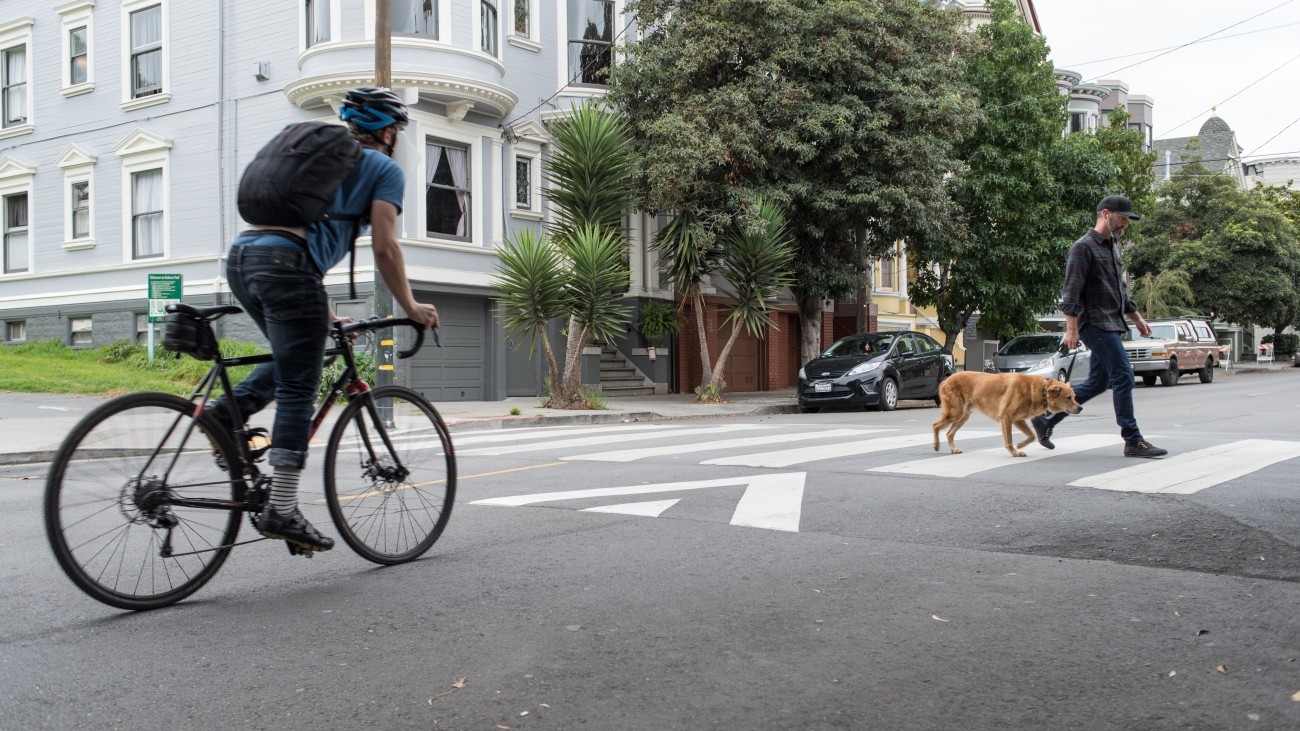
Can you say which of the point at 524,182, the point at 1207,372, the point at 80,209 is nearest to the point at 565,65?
the point at 524,182

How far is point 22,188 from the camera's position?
25.9m

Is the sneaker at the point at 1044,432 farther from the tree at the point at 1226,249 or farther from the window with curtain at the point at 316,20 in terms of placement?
the tree at the point at 1226,249

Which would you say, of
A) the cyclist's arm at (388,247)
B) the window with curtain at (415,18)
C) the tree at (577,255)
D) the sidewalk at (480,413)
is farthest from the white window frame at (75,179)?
the cyclist's arm at (388,247)

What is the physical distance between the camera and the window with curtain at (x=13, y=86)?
26.1 metres

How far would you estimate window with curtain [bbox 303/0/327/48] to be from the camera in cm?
2042

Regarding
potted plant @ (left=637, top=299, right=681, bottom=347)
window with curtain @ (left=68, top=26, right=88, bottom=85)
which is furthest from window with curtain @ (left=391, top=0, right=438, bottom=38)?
window with curtain @ (left=68, top=26, right=88, bottom=85)

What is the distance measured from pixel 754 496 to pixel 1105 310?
351 cm

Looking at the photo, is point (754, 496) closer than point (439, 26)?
Yes

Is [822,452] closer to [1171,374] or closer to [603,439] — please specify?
[603,439]

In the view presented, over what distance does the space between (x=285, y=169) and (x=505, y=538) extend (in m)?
2.19

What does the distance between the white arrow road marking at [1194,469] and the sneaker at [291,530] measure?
4745 millimetres

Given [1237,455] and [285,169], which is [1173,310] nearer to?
[1237,455]

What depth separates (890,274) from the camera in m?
38.7

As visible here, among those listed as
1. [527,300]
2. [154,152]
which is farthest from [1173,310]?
[154,152]
